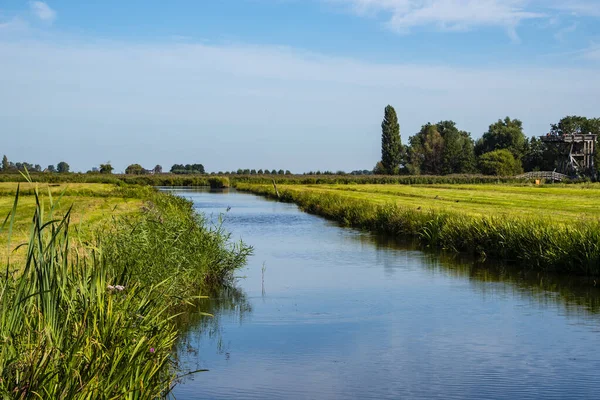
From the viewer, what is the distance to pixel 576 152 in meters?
99.0

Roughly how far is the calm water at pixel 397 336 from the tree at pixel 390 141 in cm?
10141

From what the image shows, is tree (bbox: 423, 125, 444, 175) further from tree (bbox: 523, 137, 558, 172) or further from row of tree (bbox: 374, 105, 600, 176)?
tree (bbox: 523, 137, 558, 172)

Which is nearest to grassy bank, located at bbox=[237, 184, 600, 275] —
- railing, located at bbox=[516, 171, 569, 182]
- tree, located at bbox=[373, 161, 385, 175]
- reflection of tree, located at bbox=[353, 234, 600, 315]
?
reflection of tree, located at bbox=[353, 234, 600, 315]

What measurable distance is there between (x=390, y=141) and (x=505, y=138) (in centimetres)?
1920

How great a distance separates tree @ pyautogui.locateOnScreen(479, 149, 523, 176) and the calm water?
8988cm

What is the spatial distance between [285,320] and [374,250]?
42.9ft

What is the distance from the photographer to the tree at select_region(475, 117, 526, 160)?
119000 millimetres

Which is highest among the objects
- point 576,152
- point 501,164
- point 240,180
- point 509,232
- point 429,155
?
point 429,155

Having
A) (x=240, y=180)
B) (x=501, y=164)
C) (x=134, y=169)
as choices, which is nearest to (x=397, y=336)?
(x=501, y=164)

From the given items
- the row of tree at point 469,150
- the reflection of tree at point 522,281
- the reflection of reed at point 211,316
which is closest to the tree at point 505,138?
the row of tree at point 469,150

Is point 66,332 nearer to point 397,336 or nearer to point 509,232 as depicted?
point 397,336

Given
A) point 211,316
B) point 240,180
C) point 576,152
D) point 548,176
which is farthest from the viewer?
point 240,180

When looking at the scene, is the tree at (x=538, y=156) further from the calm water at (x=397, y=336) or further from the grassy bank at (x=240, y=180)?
the calm water at (x=397, y=336)

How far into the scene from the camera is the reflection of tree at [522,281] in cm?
1672
